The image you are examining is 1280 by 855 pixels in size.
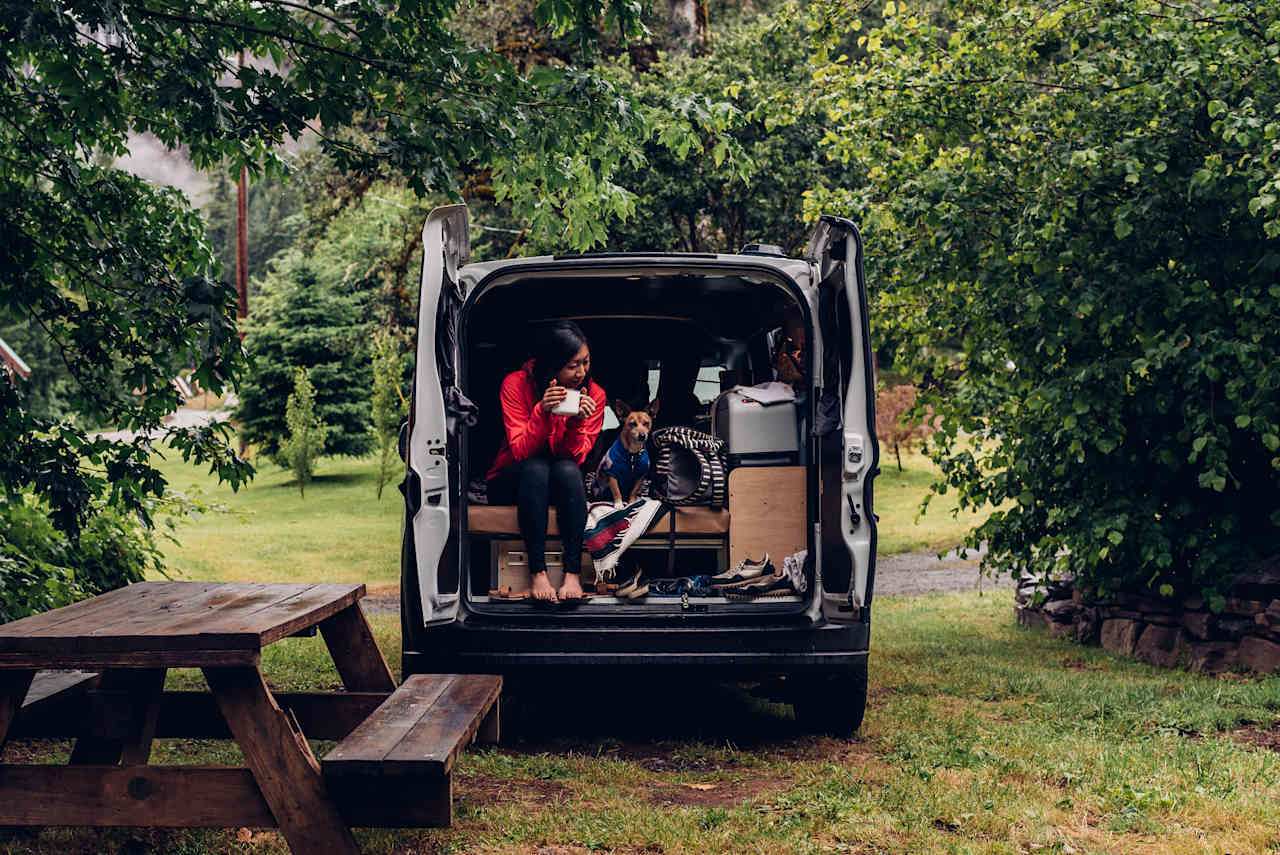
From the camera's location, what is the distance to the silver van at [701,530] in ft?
17.0

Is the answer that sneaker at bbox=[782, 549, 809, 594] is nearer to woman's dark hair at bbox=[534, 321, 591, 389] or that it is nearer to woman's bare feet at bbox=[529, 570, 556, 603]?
woman's bare feet at bbox=[529, 570, 556, 603]

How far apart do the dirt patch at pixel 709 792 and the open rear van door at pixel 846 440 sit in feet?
2.62

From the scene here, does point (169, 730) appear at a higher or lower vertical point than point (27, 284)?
lower

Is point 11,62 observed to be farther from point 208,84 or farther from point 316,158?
point 316,158

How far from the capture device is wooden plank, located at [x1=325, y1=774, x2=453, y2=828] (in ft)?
11.1

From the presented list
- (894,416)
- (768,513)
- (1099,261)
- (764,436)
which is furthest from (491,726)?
(894,416)

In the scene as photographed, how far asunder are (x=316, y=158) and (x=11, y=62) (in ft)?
61.9

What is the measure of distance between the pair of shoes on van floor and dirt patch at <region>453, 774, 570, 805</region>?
876 millimetres

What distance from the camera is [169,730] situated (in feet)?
15.1

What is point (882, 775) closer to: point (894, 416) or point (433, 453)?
point (433, 453)


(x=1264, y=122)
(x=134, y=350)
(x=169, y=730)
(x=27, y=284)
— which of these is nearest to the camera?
(x=169, y=730)

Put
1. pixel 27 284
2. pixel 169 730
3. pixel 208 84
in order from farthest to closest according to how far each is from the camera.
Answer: pixel 27 284 < pixel 208 84 < pixel 169 730

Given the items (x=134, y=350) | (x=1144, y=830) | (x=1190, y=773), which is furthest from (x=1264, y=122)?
(x=134, y=350)

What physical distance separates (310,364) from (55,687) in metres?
27.2
